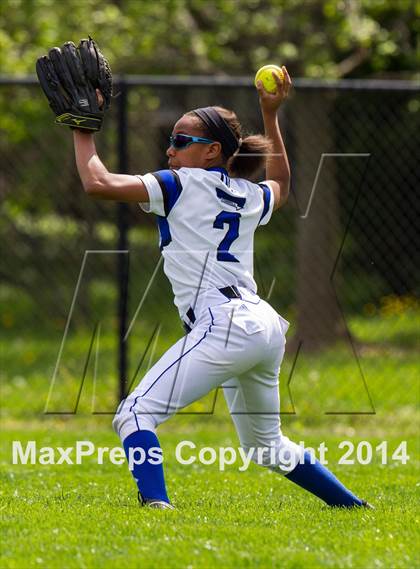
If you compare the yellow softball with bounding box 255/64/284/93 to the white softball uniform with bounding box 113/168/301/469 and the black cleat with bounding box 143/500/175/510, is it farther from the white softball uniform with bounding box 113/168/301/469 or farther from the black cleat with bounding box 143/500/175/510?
the black cleat with bounding box 143/500/175/510

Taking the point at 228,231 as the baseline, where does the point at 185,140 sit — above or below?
above

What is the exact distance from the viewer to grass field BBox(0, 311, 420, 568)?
420cm

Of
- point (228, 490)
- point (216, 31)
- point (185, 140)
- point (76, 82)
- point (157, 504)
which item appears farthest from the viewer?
point (216, 31)

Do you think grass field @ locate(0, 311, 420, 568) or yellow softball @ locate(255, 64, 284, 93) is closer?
grass field @ locate(0, 311, 420, 568)

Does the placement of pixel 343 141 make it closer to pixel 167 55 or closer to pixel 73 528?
Answer: pixel 167 55

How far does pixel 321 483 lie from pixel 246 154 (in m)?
1.59

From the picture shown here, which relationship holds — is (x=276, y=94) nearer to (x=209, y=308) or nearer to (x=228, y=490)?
(x=209, y=308)

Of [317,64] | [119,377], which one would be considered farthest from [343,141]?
[119,377]

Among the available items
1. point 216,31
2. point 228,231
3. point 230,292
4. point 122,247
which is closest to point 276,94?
point 228,231

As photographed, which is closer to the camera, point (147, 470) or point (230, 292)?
point (147, 470)

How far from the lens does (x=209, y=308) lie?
486 cm

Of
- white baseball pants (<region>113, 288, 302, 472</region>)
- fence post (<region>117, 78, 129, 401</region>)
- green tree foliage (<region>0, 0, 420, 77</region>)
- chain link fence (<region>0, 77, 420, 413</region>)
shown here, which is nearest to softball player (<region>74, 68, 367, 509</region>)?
white baseball pants (<region>113, 288, 302, 472</region>)

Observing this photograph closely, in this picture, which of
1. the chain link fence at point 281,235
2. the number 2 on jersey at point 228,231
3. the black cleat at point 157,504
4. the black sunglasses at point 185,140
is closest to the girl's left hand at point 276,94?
the black sunglasses at point 185,140

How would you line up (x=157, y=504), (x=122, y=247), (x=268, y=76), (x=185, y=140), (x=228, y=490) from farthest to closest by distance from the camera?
1. (x=122, y=247)
2. (x=228, y=490)
3. (x=268, y=76)
4. (x=185, y=140)
5. (x=157, y=504)
